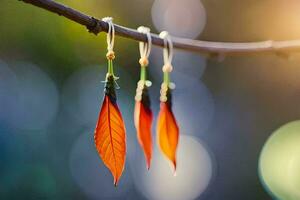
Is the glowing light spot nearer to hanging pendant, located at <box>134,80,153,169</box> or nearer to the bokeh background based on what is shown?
the bokeh background

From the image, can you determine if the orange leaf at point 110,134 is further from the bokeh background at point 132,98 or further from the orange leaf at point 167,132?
the bokeh background at point 132,98

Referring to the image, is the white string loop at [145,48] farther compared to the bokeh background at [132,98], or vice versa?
the bokeh background at [132,98]

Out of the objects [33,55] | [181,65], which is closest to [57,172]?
[33,55]

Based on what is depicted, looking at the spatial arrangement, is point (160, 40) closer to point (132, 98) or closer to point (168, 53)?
point (168, 53)

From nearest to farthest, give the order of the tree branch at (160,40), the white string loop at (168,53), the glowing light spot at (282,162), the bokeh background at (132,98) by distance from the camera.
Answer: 1. the tree branch at (160,40)
2. the white string loop at (168,53)
3. the bokeh background at (132,98)
4. the glowing light spot at (282,162)

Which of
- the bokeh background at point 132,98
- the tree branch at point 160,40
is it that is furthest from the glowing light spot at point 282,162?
the tree branch at point 160,40

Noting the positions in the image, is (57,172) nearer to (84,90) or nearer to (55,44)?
(84,90)

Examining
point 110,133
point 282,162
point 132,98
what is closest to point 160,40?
point 110,133

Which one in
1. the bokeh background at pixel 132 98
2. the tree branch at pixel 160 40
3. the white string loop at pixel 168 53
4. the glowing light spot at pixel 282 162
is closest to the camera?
the tree branch at pixel 160 40

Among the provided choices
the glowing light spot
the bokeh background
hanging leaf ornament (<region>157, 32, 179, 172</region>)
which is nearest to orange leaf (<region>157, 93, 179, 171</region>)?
hanging leaf ornament (<region>157, 32, 179, 172</region>)

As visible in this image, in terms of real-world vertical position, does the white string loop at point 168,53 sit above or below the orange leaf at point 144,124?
above
